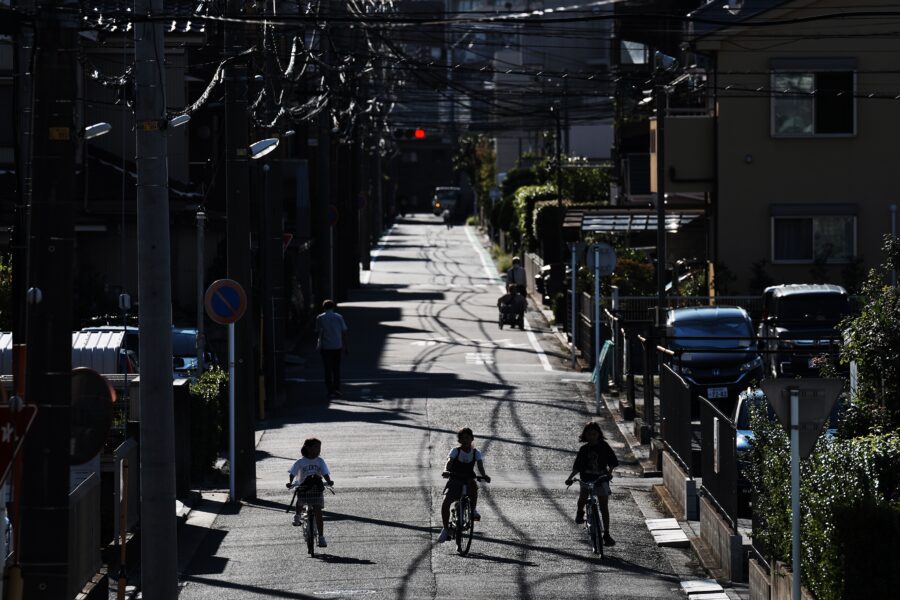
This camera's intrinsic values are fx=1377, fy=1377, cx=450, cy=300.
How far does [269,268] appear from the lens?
2467 centimetres

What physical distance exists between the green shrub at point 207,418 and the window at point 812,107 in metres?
16.9

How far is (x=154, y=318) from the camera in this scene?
11.9 m

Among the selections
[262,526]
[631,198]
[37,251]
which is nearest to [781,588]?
[37,251]

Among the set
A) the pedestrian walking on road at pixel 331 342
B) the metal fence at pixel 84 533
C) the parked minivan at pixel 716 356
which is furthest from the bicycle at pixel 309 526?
the pedestrian walking on road at pixel 331 342

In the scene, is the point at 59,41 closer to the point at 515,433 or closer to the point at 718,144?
the point at 515,433

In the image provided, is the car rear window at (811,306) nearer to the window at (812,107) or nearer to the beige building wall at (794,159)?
the beige building wall at (794,159)

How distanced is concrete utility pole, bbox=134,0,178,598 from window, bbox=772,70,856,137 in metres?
22.2

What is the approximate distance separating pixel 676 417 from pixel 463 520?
13.7 ft

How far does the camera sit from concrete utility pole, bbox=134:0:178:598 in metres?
11.8

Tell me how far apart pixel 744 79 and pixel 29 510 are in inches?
989

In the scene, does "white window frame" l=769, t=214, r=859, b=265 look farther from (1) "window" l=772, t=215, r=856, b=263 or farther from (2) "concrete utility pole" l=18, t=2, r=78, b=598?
(2) "concrete utility pole" l=18, t=2, r=78, b=598

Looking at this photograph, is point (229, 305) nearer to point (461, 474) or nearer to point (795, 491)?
point (461, 474)

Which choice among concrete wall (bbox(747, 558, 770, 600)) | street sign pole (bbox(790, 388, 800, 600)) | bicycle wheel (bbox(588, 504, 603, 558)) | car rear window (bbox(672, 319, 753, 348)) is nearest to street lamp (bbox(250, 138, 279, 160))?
bicycle wheel (bbox(588, 504, 603, 558))

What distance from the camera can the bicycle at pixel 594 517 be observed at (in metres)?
14.5
